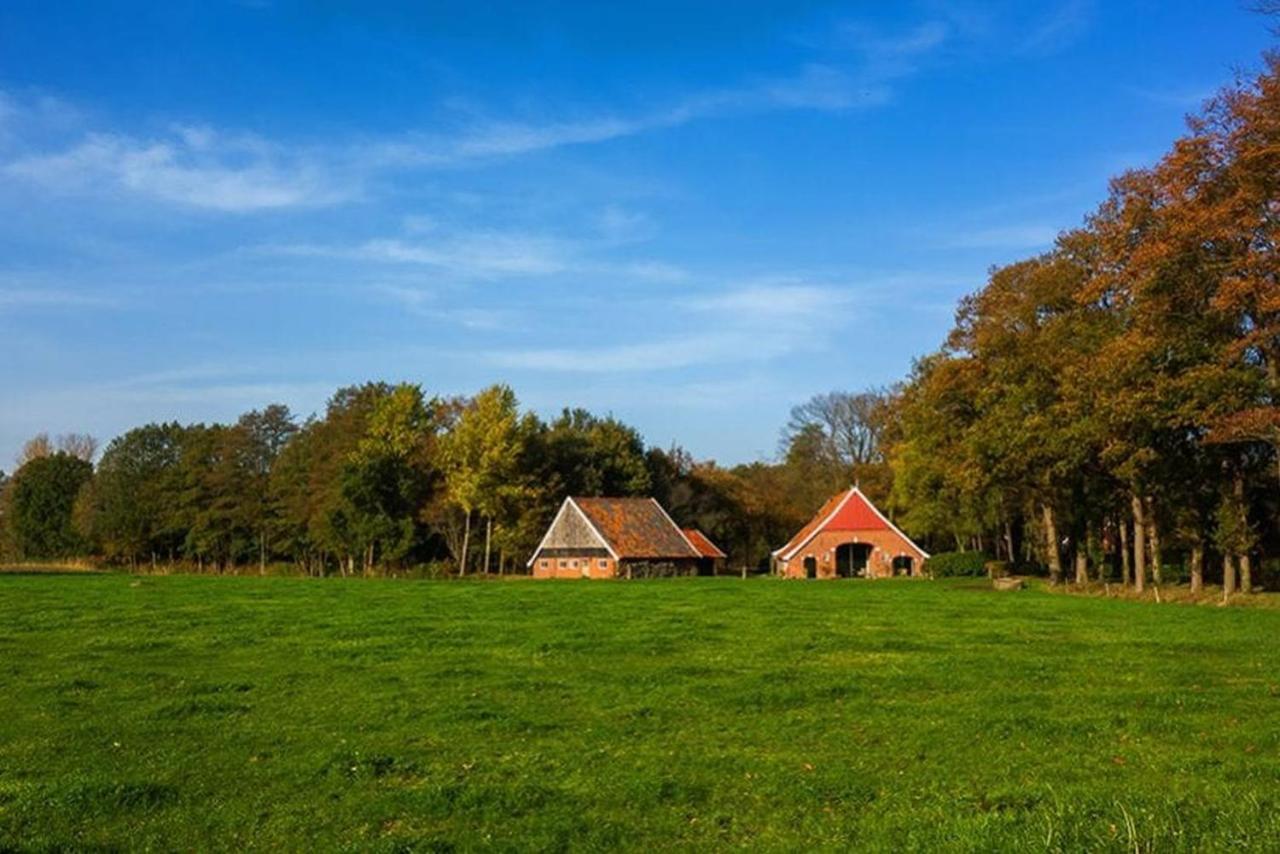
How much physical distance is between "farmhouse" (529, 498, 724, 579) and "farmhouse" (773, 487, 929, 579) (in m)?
9.10

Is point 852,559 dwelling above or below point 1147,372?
below

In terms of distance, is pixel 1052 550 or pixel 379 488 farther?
pixel 379 488

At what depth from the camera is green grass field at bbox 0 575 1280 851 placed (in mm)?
8844

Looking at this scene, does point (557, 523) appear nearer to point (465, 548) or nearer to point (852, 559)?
point (465, 548)

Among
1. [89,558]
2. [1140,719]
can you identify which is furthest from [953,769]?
[89,558]

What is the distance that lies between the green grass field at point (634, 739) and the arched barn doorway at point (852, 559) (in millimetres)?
60482

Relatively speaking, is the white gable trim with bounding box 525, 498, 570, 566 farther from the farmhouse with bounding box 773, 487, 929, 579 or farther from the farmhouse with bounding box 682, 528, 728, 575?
the farmhouse with bounding box 773, 487, 929, 579

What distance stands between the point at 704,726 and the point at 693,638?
10.0m

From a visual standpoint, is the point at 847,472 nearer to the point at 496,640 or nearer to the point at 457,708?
the point at 496,640

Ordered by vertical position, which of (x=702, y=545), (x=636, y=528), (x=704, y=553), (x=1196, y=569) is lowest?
(x=704, y=553)

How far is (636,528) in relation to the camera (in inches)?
3393

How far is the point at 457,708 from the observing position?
14219mm

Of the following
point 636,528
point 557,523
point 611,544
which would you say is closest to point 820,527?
point 636,528

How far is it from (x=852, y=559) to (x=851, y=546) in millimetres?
2185
